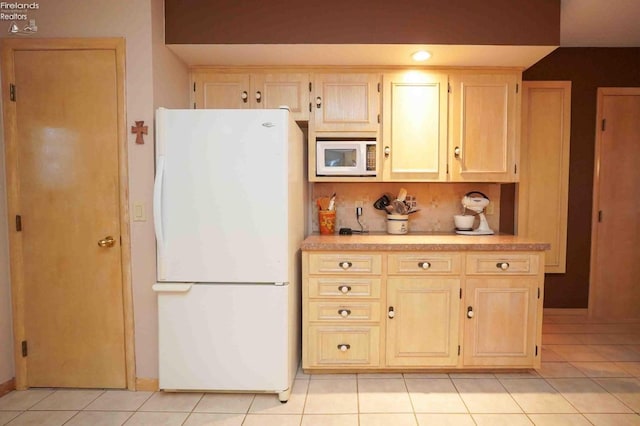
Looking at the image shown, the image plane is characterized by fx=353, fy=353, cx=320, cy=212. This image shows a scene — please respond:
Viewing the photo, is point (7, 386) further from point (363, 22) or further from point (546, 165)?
point (546, 165)

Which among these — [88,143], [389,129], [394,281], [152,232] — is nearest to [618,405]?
[394,281]

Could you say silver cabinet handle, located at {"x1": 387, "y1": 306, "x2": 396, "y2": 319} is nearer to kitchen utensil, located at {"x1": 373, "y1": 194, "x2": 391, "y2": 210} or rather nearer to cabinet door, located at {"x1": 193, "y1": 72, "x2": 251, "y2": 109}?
kitchen utensil, located at {"x1": 373, "y1": 194, "x2": 391, "y2": 210}

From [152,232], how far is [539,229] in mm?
3204

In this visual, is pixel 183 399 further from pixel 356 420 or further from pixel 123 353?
pixel 356 420

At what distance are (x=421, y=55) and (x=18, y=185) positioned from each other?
269 centimetres

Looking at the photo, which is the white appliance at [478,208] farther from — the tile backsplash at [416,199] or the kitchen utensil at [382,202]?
the kitchen utensil at [382,202]

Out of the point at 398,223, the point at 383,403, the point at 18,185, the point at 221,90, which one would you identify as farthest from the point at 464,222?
the point at 18,185

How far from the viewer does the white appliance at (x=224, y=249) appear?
198cm

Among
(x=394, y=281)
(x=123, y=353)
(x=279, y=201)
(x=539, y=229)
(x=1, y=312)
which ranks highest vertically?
(x=279, y=201)

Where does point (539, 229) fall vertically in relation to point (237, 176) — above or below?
below

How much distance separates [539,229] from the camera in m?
3.22

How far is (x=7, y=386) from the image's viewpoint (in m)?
2.15

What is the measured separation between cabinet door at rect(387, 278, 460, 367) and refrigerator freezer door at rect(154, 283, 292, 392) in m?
0.73

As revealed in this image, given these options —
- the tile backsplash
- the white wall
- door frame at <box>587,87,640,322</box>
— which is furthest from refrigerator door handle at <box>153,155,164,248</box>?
door frame at <box>587,87,640,322</box>
